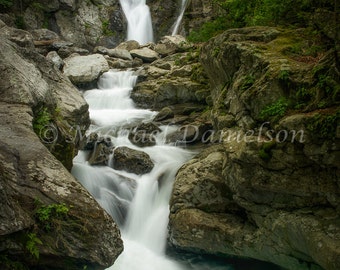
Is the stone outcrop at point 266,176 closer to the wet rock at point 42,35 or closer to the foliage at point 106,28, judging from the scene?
the wet rock at point 42,35

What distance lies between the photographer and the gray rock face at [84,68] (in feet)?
59.6

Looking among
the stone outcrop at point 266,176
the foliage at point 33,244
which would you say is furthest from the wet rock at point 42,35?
the foliage at point 33,244

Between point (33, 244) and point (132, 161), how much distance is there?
5.89m

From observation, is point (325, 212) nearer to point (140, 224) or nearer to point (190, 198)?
point (190, 198)

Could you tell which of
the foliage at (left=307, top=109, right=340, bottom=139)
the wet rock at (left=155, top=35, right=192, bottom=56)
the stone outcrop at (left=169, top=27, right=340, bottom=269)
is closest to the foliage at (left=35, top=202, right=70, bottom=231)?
the stone outcrop at (left=169, top=27, right=340, bottom=269)

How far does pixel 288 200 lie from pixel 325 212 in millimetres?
681

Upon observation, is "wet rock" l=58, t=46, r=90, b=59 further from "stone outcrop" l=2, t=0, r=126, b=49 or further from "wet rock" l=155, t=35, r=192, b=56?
"stone outcrop" l=2, t=0, r=126, b=49

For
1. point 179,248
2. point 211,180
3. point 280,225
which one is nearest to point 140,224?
point 179,248

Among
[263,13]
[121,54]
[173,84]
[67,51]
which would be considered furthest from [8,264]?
[121,54]

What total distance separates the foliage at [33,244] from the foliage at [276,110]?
451 centimetres

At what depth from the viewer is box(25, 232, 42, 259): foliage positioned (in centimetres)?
459

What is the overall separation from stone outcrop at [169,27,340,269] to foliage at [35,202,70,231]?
348 cm

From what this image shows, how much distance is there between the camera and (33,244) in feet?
15.2

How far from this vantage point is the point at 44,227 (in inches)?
196
